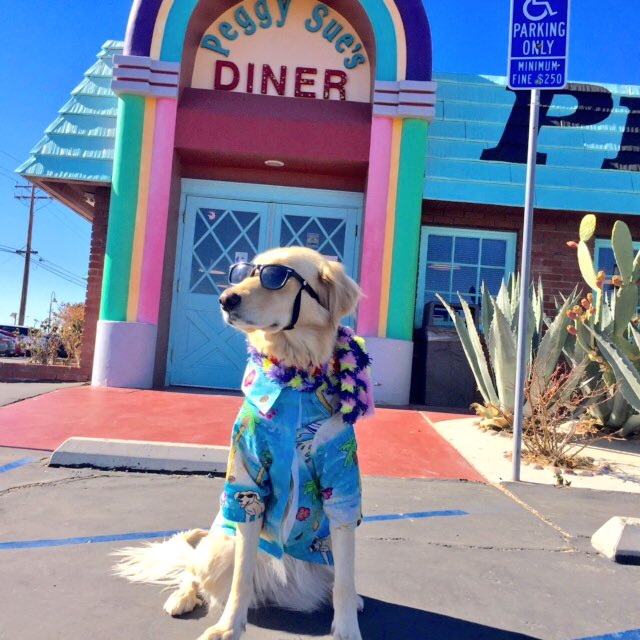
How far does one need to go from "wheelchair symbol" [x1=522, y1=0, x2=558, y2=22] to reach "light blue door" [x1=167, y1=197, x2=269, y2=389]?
459 cm

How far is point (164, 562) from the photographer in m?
2.42

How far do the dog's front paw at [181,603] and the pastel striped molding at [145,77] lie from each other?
6.58m

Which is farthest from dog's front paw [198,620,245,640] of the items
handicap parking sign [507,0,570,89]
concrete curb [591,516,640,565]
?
handicap parking sign [507,0,570,89]

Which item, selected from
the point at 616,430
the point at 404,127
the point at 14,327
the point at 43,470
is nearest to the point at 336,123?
the point at 404,127

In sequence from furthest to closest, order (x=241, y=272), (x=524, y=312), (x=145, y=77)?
(x=145, y=77)
(x=524, y=312)
(x=241, y=272)

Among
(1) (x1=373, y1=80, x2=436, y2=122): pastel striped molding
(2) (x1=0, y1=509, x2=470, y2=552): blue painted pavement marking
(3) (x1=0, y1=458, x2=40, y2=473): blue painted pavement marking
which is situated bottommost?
(2) (x1=0, y1=509, x2=470, y2=552): blue painted pavement marking

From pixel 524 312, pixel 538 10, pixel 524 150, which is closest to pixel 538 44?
pixel 538 10

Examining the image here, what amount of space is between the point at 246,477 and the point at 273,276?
2.33 feet

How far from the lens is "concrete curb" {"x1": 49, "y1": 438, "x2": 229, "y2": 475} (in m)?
4.13

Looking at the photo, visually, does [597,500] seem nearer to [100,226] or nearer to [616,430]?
[616,430]

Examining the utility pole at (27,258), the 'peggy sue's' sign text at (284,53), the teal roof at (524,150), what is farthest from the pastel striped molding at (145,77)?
the utility pole at (27,258)

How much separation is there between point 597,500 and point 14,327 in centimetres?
3827

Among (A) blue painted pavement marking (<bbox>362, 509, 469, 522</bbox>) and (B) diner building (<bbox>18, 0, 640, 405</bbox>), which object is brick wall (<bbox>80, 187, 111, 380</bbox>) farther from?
(A) blue painted pavement marking (<bbox>362, 509, 469, 522</bbox>)

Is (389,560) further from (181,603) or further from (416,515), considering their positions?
(181,603)
